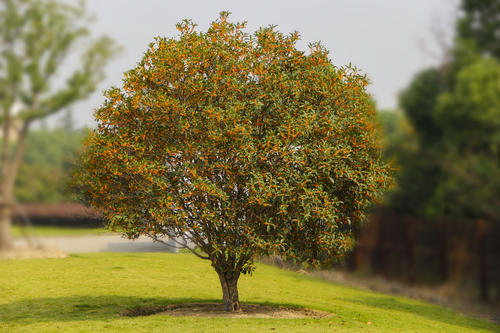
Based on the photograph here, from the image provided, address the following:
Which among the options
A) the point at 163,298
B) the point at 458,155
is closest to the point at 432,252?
the point at 458,155

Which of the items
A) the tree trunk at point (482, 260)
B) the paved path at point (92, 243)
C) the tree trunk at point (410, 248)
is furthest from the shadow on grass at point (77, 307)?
the tree trunk at point (410, 248)

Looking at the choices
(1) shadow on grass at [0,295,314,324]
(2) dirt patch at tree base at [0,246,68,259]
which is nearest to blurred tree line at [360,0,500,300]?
(1) shadow on grass at [0,295,314,324]

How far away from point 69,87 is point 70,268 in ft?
41.3

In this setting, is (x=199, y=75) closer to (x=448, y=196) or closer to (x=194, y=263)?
(x=194, y=263)

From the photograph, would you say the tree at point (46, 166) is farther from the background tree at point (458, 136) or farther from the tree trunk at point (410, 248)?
the background tree at point (458, 136)

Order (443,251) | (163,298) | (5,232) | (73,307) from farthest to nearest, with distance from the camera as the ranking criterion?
(5,232), (443,251), (163,298), (73,307)

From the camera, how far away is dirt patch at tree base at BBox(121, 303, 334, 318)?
46.0ft

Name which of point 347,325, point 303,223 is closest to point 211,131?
point 303,223

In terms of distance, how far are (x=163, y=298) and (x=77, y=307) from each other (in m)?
2.33

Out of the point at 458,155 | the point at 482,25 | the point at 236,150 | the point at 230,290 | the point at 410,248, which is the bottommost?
the point at 230,290

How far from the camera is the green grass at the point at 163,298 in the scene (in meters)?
12.8

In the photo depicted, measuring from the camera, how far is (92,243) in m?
23.7

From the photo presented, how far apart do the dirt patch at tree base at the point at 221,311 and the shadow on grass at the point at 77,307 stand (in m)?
0.27

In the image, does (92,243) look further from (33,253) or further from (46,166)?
(46,166)
